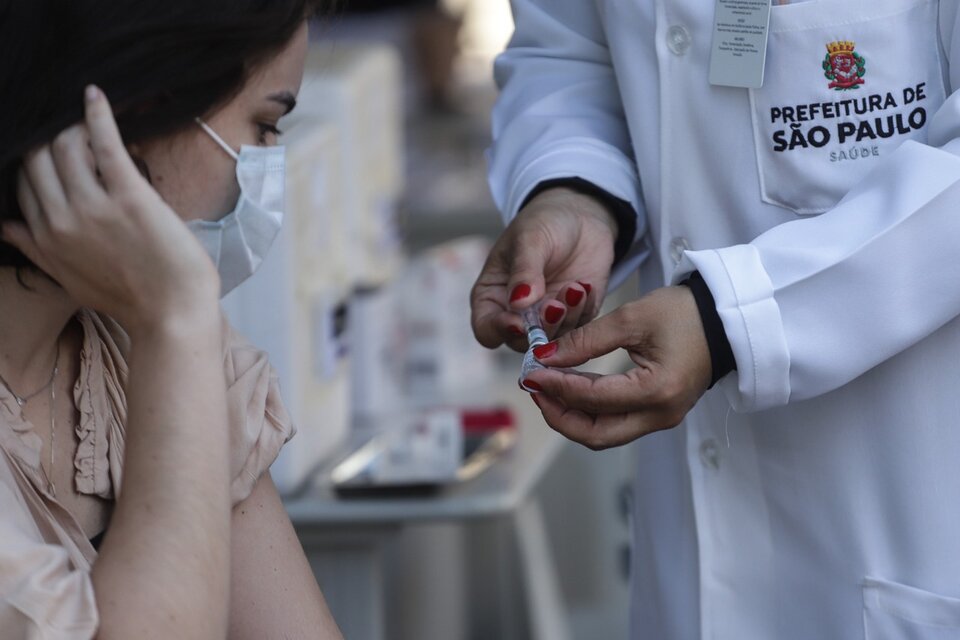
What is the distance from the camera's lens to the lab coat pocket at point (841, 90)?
1.32 m

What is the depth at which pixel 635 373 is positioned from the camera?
123cm

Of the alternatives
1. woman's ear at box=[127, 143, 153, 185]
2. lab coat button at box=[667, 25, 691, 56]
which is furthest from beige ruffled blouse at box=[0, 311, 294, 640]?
lab coat button at box=[667, 25, 691, 56]

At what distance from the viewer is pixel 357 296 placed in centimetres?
276

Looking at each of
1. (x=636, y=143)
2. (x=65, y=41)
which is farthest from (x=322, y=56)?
(x=65, y=41)

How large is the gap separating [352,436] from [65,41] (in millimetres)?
1681

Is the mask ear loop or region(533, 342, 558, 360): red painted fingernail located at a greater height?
the mask ear loop

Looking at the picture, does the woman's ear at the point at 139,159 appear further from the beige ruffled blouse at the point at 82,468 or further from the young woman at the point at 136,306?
the beige ruffled blouse at the point at 82,468

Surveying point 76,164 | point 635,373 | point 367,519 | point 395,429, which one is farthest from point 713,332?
point 395,429

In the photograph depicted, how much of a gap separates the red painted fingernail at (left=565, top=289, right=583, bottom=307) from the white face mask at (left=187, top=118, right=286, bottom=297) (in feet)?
1.09

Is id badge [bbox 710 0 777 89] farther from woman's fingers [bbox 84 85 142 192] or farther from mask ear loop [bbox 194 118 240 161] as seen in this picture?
woman's fingers [bbox 84 85 142 192]

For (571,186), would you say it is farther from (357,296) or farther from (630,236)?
(357,296)

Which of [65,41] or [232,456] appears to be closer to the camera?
[65,41]

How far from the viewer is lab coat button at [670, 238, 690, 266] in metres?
1.48

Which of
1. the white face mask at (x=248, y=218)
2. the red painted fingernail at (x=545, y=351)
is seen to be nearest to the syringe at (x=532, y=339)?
the red painted fingernail at (x=545, y=351)
